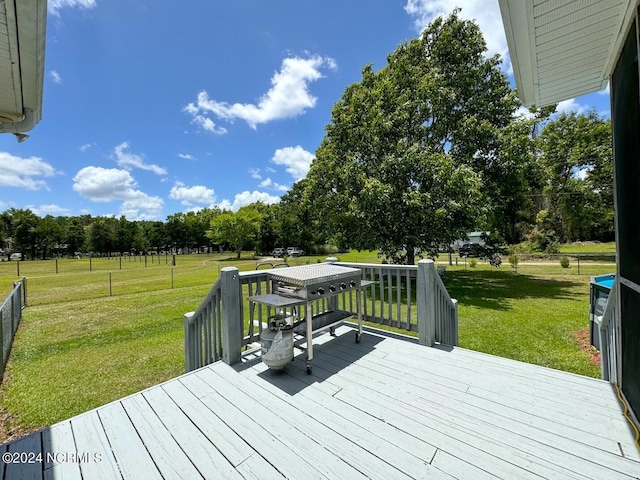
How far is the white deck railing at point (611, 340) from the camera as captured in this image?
7.79ft

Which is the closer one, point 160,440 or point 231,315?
point 160,440

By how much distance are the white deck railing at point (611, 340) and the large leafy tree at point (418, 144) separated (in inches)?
225

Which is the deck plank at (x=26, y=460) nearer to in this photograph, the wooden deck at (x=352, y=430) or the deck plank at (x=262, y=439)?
the wooden deck at (x=352, y=430)

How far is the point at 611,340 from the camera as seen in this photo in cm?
258

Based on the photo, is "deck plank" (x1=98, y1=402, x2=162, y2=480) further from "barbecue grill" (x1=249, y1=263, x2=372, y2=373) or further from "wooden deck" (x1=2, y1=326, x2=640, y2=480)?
"barbecue grill" (x1=249, y1=263, x2=372, y2=373)

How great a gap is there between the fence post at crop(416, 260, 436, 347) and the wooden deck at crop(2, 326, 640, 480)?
2.01 feet

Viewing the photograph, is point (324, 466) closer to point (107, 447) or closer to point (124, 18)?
point (107, 447)

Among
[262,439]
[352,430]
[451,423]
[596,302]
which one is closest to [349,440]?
[352,430]

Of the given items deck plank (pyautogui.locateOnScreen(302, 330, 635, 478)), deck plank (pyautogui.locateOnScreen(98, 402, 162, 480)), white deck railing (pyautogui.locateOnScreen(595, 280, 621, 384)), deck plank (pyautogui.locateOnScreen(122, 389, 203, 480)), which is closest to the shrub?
white deck railing (pyautogui.locateOnScreen(595, 280, 621, 384))

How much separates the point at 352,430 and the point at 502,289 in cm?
1011

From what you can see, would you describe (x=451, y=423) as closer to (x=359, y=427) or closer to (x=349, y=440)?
(x=359, y=427)

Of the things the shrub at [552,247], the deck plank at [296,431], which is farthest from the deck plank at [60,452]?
the shrub at [552,247]

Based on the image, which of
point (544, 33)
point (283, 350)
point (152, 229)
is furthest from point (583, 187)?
point (152, 229)

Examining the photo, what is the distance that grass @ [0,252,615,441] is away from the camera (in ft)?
11.2
